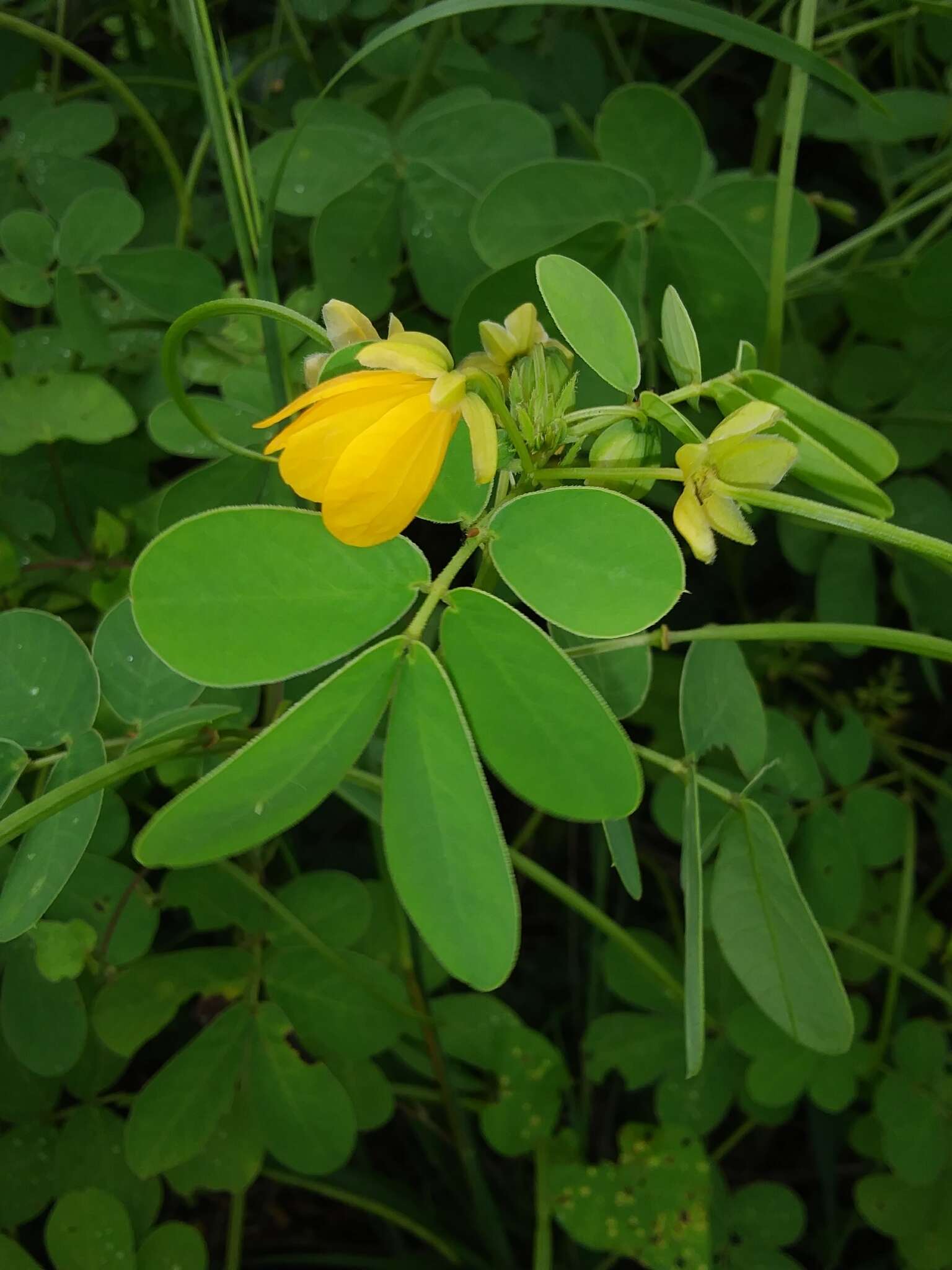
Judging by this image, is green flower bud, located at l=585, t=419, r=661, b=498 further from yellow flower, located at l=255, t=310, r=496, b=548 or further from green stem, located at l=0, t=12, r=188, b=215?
green stem, located at l=0, t=12, r=188, b=215

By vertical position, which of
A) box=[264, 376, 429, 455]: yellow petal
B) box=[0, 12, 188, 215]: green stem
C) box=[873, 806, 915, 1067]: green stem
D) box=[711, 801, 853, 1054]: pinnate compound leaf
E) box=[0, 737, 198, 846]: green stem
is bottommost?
box=[873, 806, 915, 1067]: green stem

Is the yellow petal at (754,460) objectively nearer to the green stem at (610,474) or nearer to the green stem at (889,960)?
the green stem at (610,474)

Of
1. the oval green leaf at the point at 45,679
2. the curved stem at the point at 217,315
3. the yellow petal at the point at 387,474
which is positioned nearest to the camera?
the yellow petal at the point at 387,474

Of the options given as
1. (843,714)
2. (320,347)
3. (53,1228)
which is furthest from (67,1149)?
(843,714)

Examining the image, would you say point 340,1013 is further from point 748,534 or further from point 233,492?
point 748,534

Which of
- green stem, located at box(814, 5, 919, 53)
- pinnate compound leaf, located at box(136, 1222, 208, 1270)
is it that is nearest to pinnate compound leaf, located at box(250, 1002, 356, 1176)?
pinnate compound leaf, located at box(136, 1222, 208, 1270)

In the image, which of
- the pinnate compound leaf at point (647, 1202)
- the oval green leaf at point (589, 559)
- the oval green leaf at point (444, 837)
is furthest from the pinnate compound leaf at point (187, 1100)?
the oval green leaf at point (589, 559)

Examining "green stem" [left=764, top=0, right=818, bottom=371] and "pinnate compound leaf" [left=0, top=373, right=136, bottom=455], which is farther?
"pinnate compound leaf" [left=0, top=373, right=136, bottom=455]
